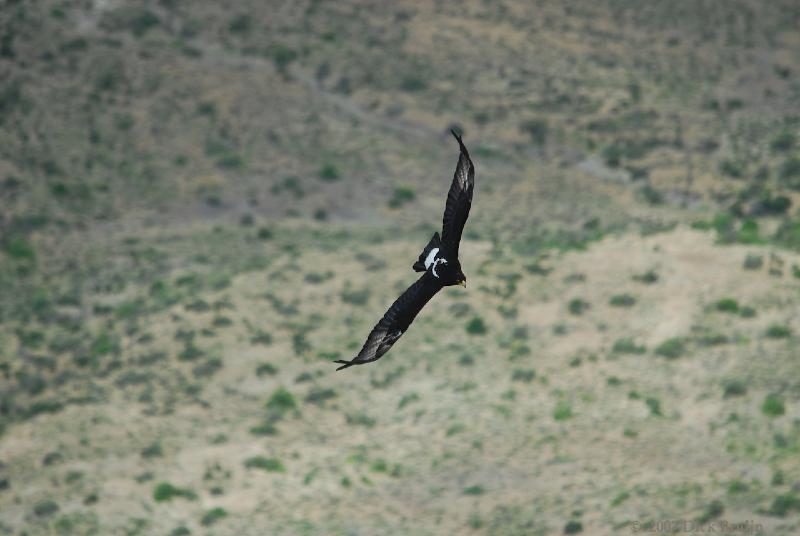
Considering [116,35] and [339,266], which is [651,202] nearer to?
[339,266]

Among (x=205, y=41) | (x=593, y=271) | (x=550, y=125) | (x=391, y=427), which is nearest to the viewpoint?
(x=391, y=427)

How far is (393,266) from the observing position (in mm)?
64750


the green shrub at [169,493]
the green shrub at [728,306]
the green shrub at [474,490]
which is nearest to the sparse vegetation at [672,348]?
the green shrub at [728,306]

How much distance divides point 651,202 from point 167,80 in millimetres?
24435

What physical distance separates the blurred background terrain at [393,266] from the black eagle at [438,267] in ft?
58.9

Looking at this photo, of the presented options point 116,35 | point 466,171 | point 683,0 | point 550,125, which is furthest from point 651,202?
point 466,171

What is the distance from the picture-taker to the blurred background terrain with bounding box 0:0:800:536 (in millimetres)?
48406

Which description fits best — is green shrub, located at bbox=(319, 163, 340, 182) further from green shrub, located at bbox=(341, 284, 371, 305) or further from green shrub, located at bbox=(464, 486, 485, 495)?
green shrub, located at bbox=(464, 486, 485, 495)

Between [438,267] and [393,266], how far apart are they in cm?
3862

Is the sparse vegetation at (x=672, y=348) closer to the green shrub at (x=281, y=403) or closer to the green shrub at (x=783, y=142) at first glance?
the green shrub at (x=281, y=403)

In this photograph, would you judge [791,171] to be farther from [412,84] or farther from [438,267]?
[438,267]

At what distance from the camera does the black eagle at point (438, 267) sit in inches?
→ 1028

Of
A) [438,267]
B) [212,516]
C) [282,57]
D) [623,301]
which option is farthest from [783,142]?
[438,267]

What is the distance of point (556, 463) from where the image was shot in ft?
159
